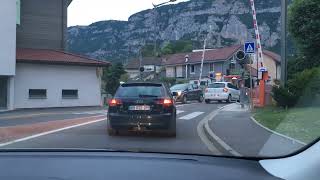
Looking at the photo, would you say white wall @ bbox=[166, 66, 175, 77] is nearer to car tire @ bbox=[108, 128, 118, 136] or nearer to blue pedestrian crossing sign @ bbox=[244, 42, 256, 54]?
blue pedestrian crossing sign @ bbox=[244, 42, 256, 54]

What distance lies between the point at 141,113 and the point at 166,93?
3.47ft

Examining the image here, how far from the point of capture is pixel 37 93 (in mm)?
38531

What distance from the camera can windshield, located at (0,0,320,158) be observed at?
48.6 feet

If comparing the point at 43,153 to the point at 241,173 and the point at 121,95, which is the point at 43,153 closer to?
the point at 241,173

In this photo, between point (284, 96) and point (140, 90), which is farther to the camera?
point (284, 96)

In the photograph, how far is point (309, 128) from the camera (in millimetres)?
15070

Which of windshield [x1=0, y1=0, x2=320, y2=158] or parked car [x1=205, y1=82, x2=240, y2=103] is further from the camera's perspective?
parked car [x1=205, y1=82, x2=240, y2=103]

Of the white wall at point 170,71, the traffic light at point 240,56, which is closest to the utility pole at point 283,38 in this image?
the traffic light at point 240,56

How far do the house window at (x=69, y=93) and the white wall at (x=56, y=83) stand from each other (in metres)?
0.20

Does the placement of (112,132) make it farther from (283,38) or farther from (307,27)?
(307,27)

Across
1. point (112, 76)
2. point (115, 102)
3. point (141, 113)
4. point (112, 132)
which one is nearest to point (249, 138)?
point (141, 113)

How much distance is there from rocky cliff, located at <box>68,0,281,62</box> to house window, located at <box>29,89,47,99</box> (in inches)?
1791

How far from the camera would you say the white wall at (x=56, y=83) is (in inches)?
1481

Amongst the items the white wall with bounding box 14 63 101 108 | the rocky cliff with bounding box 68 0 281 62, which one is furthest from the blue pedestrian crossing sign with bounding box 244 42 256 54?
the rocky cliff with bounding box 68 0 281 62
